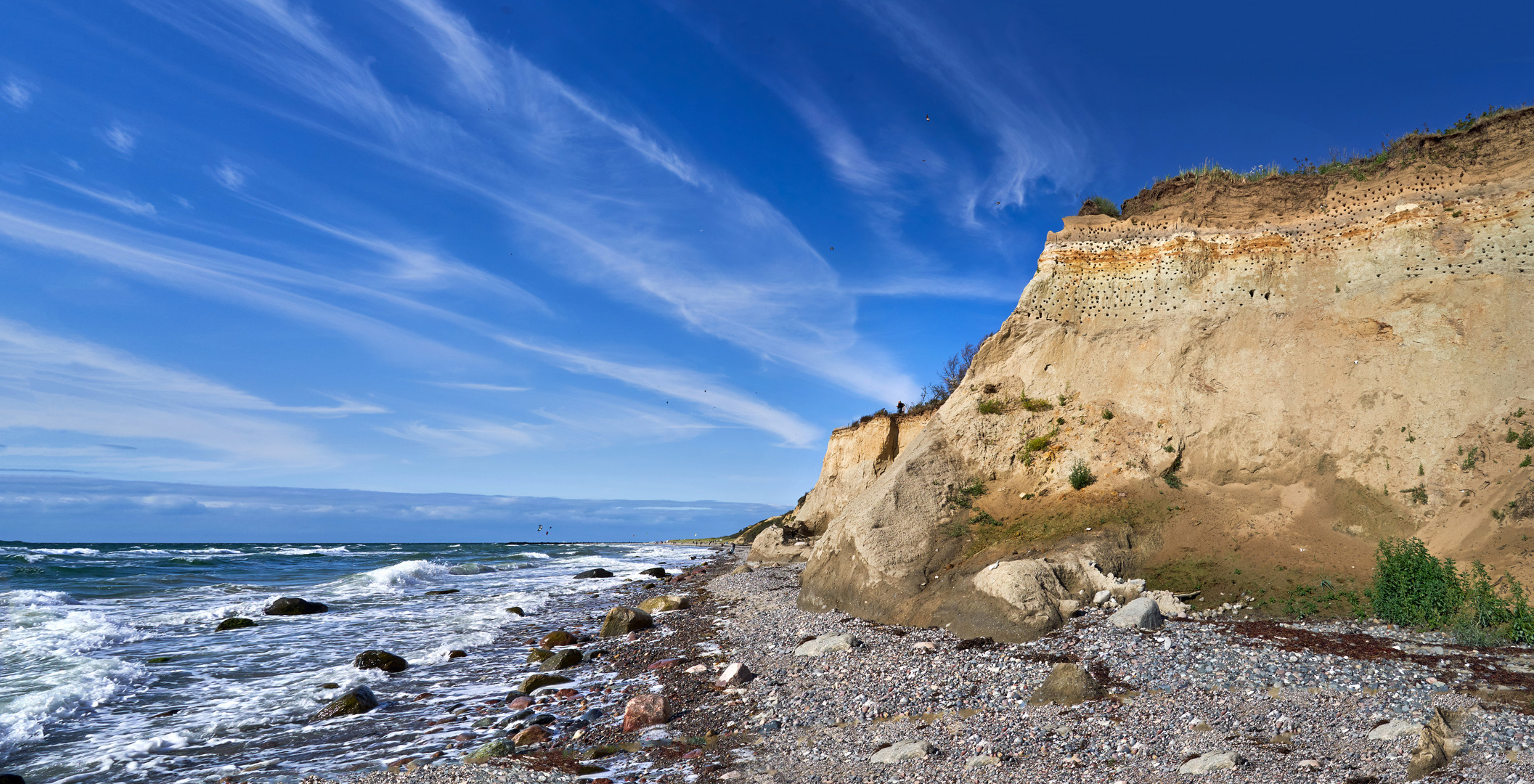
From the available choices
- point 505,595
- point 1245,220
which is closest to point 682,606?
point 505,595

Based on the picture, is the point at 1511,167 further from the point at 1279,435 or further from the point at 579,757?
the point at 579,757

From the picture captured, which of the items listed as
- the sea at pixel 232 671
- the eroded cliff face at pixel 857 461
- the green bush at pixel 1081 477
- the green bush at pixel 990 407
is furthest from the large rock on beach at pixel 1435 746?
the eroded cliff face at pixel 857 461

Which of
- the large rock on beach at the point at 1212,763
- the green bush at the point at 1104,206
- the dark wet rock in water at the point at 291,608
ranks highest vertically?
the green bush at the point at 1104,206

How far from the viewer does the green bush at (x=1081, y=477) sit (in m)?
15.5

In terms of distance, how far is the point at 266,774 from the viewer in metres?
7.97

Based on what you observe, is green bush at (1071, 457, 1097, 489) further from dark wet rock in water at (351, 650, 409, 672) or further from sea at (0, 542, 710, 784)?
dark wet rock in water at (351, 650, 409, 672)

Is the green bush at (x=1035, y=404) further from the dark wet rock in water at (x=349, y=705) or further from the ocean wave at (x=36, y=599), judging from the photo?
the ocean wave at (x=36, y=599)

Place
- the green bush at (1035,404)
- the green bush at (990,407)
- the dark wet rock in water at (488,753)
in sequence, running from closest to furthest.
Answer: the dark wet rock in water at (488,753) → the green bush at (1035,404) → the green bush at (990,407)

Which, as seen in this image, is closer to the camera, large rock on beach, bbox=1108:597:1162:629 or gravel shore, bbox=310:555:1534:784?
gravel shore, bbox=310:555:1534:784

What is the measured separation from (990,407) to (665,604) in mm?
10446

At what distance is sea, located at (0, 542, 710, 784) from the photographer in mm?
8609

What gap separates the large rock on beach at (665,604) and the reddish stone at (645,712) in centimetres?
980

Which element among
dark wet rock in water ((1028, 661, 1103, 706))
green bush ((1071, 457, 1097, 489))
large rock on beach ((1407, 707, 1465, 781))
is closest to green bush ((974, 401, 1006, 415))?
green bush ((1071, 457, 1097, 489))

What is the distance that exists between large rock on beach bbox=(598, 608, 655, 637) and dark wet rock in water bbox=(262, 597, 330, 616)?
33.3 feet
